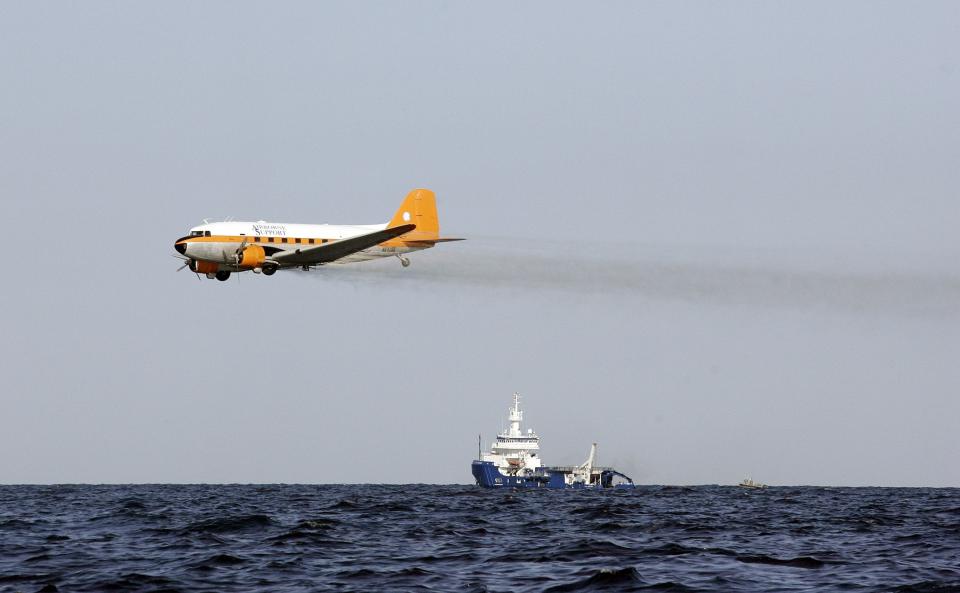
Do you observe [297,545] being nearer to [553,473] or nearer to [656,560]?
[656,560]

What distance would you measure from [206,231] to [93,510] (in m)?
21.1

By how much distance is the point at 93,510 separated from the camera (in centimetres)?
6981

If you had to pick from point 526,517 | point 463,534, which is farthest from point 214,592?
point 526,517

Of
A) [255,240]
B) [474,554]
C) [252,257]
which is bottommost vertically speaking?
[474,554]

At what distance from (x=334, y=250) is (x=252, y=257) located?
5194mm

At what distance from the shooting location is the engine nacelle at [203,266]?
6494 cm

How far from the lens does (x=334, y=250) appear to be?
217 ft

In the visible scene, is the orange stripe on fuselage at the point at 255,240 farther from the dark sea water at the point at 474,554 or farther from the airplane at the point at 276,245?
the dark sea water at the point at 474,554

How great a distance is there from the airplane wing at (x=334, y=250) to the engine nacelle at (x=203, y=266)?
378cm

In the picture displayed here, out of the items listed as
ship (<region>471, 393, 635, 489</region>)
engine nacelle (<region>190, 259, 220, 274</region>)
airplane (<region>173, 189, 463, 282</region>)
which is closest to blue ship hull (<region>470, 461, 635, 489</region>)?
ship (<region>471, 393, 635, 489</region>)

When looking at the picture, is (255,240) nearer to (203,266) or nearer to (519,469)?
(203,266)

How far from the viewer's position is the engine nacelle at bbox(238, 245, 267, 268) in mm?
63844

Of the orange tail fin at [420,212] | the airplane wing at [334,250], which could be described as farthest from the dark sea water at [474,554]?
the orange tail fin at [420,212]

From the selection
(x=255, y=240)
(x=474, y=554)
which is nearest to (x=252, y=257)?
(x=255, y=240)
